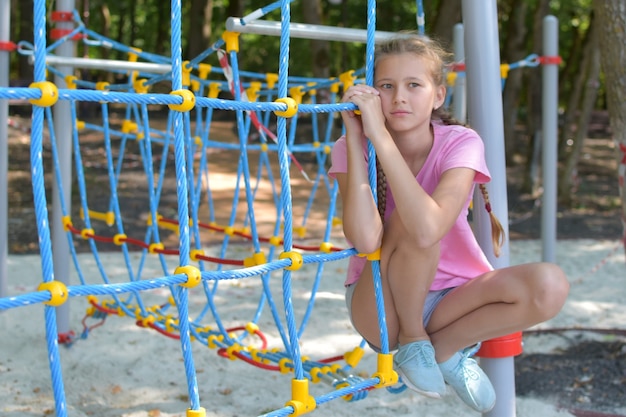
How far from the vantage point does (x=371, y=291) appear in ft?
6.05

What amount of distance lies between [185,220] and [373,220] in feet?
1.53

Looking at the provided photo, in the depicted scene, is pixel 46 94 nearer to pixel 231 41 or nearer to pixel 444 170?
pixel 444 170

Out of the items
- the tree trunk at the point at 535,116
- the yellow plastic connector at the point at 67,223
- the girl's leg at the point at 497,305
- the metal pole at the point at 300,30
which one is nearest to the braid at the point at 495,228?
the girl's leg at the point at 497,305

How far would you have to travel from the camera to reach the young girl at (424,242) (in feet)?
5.57

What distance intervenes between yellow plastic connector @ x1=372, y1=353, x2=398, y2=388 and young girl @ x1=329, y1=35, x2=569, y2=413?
0.03 metres

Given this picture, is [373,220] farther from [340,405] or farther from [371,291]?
[340,405]

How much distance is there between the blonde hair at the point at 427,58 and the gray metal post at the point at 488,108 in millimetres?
62

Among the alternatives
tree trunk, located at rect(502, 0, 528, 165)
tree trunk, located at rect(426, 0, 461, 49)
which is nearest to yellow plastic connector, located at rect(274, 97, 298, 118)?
tree trunk, located at rect(426, 0, 461, 49)

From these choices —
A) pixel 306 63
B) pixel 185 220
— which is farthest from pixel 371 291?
pixel 306 63

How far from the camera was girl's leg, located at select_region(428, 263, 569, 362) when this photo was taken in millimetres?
1698

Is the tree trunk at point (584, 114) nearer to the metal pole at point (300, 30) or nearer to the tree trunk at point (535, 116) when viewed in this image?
the tree trunk at point (535, 116)

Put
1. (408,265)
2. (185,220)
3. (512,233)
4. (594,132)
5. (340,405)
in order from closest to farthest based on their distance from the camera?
(185,220)
(408,265)
(340,405)
(512,233)
(594,132)

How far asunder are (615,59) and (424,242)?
1606mm

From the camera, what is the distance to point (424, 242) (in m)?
1.65
